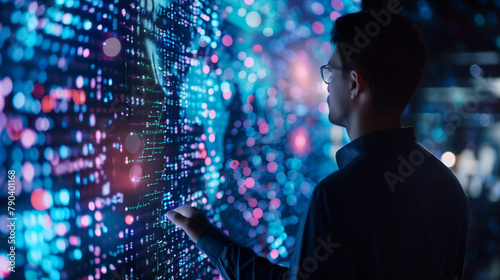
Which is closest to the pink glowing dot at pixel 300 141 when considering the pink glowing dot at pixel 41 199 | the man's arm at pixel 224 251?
the man's arm at pixel 224 251

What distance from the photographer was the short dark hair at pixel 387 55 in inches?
32.6

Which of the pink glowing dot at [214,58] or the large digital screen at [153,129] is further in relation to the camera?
the pink glowing dot at [214,58]

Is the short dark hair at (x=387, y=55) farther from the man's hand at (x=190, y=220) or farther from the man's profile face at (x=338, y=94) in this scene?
the man's hand at (x=190, y=220)

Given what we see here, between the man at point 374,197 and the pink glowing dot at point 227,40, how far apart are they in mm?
337

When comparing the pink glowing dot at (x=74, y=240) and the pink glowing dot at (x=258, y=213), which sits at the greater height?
the pink glowing dot at (x=74, y=240)

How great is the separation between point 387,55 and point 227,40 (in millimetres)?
505

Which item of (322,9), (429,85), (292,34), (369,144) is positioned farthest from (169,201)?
(429,85)

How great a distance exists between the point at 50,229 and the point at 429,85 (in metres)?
2.39

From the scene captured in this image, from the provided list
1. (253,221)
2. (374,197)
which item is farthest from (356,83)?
(253,221)

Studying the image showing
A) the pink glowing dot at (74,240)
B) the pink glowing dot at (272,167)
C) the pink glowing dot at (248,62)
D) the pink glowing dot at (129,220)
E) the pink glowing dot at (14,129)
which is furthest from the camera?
the pink glowing dot at (272,167)

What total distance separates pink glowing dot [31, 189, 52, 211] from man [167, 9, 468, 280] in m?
0.32

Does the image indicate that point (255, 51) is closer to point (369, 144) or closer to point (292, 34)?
point (292, 34)

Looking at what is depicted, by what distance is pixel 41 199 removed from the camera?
24.9 inches

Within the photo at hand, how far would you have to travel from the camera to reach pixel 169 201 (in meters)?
0.94
